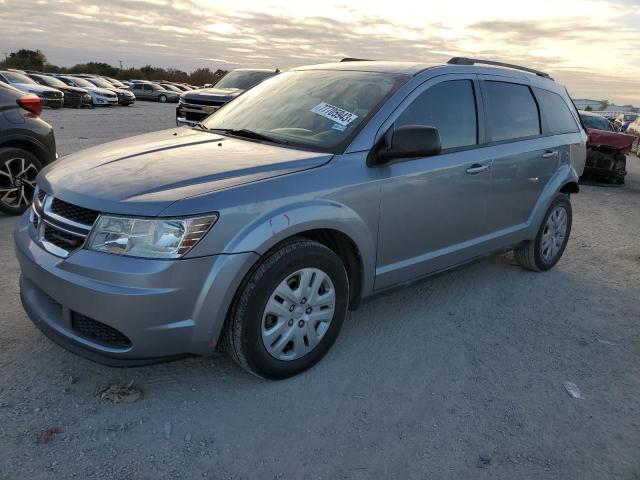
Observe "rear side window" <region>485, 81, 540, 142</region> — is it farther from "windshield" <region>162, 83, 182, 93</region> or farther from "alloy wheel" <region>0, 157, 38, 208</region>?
"windshield" <region>162, 83, 182, 93</region>

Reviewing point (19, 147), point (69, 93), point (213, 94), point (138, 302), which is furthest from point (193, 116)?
point (69, 93)

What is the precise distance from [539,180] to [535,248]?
0.68 metres

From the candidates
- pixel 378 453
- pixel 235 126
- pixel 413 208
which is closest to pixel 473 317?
pixel 413 208

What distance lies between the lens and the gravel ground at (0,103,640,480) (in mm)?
2555

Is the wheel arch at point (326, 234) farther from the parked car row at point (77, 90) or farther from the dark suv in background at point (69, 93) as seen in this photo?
the dark suv in background at point (69, 93)

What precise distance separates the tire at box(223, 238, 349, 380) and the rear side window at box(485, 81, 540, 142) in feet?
6.58

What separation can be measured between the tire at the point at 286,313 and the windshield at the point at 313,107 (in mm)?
739

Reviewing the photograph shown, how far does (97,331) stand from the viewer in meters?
2.76

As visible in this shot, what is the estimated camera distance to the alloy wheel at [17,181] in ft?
19.1

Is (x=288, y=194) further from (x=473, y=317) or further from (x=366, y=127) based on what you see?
(x=473, y=317)

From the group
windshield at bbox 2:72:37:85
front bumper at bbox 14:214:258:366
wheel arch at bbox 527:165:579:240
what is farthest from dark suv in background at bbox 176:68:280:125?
windshield at bbox 2:72:37:85

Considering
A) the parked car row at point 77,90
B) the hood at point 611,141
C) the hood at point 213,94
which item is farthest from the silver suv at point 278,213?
the parked car row at point 77,90

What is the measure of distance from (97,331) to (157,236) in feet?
1.93

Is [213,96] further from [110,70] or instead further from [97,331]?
[110,70]
